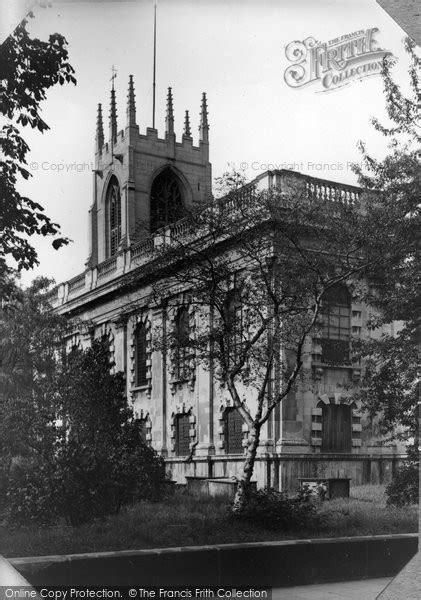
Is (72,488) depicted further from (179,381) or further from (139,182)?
(139,182)

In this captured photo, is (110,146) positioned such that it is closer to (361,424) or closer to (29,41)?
(29,41)

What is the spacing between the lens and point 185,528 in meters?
5.48

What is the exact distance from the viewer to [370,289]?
606 centimetres

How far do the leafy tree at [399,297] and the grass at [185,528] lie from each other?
21 centimetres

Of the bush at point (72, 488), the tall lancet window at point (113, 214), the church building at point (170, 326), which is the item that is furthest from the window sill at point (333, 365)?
the tall lancet window at point (113, 214)

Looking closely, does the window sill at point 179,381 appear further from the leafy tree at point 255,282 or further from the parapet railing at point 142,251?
the parapet railing at point 142,251

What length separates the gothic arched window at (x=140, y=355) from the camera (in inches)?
231

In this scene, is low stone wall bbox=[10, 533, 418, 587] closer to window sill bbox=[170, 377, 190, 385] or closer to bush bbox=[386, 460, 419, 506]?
bush bbox=[386, 460, 419, 506]

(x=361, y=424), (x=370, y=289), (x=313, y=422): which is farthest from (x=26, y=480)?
(x=370, y=289)

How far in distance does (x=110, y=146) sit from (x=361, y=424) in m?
2.87

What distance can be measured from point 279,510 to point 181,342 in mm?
1438

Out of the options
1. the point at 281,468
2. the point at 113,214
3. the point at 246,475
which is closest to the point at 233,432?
the point at 246,475

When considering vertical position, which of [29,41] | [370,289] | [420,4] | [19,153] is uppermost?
[420,4]

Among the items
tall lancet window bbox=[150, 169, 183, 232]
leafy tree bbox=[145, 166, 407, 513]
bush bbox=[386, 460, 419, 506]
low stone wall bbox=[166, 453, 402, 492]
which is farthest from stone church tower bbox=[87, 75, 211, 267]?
bush bbox=[386, 460, 419, 506]
